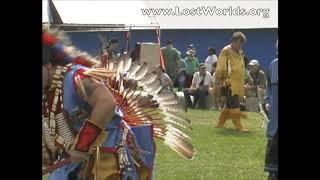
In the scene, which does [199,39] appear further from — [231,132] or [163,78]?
[231,132]

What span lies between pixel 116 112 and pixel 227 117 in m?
0.72

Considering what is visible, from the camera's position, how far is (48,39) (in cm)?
955

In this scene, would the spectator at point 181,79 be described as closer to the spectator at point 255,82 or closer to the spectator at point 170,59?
the spectator at point 170,59

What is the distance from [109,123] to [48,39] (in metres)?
0.67

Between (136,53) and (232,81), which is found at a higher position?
(136,53)

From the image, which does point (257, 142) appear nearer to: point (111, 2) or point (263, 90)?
point (263, 90)

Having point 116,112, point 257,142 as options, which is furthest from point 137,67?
point 257,142

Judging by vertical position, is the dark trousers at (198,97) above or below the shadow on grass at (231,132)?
above

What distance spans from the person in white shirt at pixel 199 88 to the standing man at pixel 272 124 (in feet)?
1.32

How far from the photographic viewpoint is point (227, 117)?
381 inches

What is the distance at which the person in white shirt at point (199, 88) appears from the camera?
9.59 m

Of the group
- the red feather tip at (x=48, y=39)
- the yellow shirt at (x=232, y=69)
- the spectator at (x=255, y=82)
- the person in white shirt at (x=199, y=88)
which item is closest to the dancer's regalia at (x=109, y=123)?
the red feather tip at (x=48, y=39)

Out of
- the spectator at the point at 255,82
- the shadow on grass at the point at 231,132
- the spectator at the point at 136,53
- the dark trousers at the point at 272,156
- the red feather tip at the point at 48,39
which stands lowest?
the dark trousers at the point at 272,156

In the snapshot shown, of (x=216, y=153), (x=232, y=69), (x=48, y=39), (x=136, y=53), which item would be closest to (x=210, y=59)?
(x=232, y=69)
